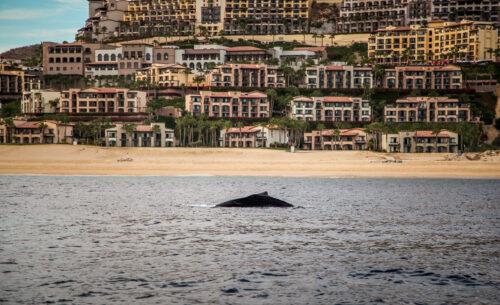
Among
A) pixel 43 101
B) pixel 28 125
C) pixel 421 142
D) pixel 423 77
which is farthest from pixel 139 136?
pixel 423 77

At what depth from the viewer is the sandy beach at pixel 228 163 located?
65.5 meters

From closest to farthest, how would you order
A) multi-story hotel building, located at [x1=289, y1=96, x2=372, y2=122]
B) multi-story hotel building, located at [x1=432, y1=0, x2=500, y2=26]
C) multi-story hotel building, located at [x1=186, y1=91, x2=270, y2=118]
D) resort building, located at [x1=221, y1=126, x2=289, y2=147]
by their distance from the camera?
resort building, located at [x1=221, y1=126, x2=289, y2=147]
multi-story hotel building, located at [x1=289, y1=96, x2=372, y2=122]
multi-story hotel building, located at [x1=186, y1=91, x2=270, y2=118]
multi-story hotel building, located at [x1=432, y1=0, x2=500, y2=26]

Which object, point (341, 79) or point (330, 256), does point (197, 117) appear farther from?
point (330, 256)

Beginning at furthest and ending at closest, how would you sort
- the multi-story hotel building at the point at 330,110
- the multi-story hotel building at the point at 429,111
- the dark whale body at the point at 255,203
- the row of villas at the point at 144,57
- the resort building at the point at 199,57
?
the resort building at the point at 199,57, the row of villas at the point at 144,57, the multi-story hotel building at the point at 330,110, the multi-story hotel building at the point at 429,111, the dark whale body at the point at 255,203

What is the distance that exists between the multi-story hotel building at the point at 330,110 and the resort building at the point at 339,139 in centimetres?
1244

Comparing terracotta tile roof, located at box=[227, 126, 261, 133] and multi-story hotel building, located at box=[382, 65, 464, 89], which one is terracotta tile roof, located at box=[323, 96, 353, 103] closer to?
terracotta tile roof, located at box=[227, 126, 261, 133]

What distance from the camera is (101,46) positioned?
17838cm

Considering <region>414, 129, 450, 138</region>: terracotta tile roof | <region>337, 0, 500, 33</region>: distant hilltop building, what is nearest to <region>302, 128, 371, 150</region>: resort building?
<region>414, 129, 450, 138</region>: terracotta tile roof

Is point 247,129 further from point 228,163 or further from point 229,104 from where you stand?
point 228,163

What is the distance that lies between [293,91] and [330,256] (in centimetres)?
11699

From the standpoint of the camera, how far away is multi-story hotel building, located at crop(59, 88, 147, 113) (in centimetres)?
12556

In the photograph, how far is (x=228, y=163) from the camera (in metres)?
75.3

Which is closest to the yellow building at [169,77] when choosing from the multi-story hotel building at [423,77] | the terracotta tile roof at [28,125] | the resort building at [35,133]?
the resort building at [35,133]

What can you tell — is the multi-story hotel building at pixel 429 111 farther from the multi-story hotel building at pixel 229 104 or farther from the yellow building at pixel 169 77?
the yellow building at pixel 169 77
